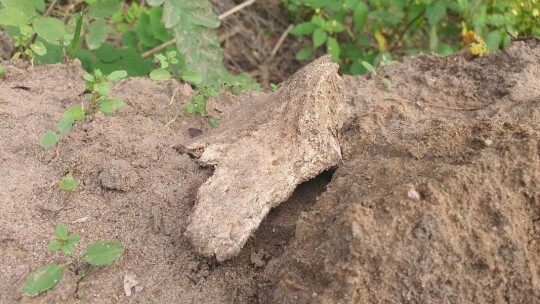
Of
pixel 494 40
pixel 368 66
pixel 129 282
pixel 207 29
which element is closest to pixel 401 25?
pixel 494 40

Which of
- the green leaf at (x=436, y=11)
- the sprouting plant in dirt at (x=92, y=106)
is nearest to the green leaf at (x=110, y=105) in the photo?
the sprouting plant in dirt at (x=92, y=106)

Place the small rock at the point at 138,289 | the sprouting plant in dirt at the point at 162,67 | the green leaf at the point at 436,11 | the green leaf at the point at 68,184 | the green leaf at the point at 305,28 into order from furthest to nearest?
the green leaf at the point at 305,28 → the green leaf at the point at 436,11 → the sprouting plant in dirt at the point at 162,67 → the green leaf at the point at 68,184 → the small rock at the point at 138,289

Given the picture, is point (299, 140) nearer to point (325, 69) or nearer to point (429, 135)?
point (325, 69)

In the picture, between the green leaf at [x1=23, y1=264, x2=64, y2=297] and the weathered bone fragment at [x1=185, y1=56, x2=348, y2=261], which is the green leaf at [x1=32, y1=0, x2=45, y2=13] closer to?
the weathered bone fragment at [x1=185, y1=56, x2=348, y2=261]

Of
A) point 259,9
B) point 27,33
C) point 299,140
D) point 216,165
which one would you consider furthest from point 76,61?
point 259,9

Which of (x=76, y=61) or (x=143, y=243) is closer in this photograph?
(x=143, y=243)

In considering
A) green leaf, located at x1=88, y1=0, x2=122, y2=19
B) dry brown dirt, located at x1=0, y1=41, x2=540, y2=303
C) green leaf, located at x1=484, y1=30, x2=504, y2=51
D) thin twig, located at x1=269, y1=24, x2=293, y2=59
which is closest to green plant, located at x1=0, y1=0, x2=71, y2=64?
dry brown dirt, located at x1=0, y1=41, x2=540, y2=303

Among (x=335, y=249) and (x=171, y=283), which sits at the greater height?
(x=335, y=249)

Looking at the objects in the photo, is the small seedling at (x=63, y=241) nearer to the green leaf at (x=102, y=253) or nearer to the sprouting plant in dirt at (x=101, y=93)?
the green leaf at (x=102, y=253)
